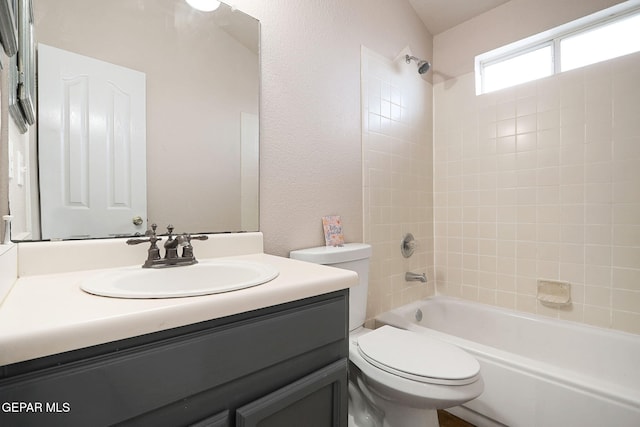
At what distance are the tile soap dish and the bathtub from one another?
107mm

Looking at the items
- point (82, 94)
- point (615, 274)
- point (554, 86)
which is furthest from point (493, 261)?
point (82, 94)

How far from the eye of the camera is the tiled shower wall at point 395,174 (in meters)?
1.76

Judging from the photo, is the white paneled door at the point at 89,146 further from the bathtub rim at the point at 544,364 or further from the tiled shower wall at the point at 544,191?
the tiled shower wall at the point at 544,191

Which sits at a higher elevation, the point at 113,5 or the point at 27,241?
the point at 113,5

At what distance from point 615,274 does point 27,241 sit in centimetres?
258

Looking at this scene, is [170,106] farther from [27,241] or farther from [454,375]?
[454,375]

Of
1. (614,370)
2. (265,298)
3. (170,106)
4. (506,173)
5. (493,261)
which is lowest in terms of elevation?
(614,370)

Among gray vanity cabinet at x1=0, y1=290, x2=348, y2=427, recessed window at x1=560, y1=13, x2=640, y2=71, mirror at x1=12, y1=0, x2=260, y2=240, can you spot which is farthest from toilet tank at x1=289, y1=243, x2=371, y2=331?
recessed window at x1=560, y1=13, x2=640, y2=71

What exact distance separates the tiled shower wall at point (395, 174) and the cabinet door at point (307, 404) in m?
0.97

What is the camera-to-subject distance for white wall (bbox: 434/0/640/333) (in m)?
1.59

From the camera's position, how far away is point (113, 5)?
94 cm

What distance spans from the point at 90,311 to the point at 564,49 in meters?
2.66

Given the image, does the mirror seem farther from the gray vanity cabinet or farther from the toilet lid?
the toilet lid

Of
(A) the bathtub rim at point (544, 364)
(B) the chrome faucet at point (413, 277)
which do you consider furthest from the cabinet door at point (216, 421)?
(B) the chrome faucet at point (413, 277)
